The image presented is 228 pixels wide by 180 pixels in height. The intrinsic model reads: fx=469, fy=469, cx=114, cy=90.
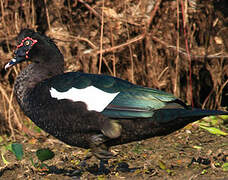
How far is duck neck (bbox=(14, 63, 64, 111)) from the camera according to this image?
4461 mm

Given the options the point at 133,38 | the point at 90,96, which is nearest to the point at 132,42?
the point at 133,38

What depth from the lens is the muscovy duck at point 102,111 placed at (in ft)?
13.5

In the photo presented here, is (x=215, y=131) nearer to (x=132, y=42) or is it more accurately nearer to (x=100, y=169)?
(x=132, y=42)

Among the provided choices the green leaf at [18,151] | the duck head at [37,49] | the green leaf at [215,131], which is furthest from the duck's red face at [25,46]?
the green leaf at [215,131]

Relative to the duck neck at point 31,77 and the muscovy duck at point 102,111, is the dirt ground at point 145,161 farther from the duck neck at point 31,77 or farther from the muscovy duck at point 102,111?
the duck neck at point 31,77

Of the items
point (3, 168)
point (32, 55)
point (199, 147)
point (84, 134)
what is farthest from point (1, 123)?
point (199, 147)

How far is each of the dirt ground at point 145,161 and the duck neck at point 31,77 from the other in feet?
2.54

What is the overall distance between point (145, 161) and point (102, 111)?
968 millimetres

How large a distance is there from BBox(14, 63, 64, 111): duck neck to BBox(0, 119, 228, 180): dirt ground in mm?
774

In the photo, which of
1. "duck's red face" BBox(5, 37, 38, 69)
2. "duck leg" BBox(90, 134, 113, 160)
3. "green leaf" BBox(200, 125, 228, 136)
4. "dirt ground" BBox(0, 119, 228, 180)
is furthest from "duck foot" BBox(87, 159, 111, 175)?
"green leaf" BBox(200, 125, 228, 136)

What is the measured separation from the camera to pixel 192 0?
5.95 meters

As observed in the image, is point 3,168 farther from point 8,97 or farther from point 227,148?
point 227,148

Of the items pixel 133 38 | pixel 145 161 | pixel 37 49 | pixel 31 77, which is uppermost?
pixel 37 49

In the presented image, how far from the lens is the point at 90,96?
4180 millimetres
